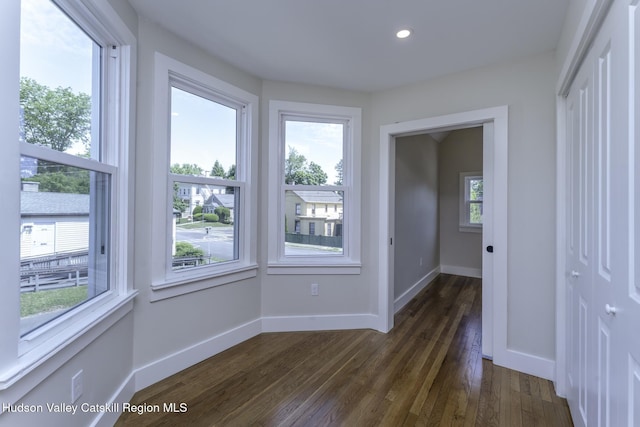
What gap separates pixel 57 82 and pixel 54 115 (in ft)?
0.54

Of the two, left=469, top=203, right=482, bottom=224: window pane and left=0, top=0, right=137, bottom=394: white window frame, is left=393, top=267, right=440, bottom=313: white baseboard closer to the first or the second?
left=469, top=203, right=482, bottom=224: window pane

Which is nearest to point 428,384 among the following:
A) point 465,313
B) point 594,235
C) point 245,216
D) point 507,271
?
point 507,271

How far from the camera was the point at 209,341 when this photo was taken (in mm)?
2352

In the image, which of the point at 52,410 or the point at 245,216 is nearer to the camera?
the point at 52,410

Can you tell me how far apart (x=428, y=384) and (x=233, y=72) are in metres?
2.94

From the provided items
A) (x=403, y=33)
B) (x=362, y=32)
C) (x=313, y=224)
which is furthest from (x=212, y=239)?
(x=403, y=33)

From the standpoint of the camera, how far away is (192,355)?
7.30 feet

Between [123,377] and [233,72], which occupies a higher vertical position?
[233,72]

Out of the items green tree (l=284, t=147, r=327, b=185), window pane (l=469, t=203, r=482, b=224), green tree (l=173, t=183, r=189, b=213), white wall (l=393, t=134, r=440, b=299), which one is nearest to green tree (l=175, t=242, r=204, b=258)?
green tree (l=173, t=183, r=189, b=213)

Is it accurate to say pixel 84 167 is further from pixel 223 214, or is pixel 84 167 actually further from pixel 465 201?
pixel 465 201

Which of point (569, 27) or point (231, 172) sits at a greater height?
point (569, 27)

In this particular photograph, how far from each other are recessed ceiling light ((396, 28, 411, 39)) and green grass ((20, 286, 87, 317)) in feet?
8.14

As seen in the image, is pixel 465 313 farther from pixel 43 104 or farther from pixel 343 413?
pixel 43 104

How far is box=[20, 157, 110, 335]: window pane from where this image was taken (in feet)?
3.80
